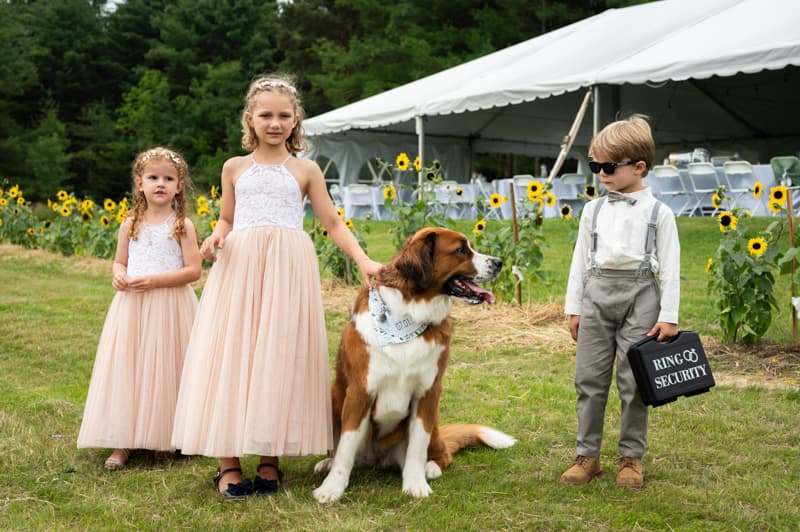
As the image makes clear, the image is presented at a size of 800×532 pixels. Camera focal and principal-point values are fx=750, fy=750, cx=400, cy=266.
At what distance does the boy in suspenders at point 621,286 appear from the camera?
3381 mm

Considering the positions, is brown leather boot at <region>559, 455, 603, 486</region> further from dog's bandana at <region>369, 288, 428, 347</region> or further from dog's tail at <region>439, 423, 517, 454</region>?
dog's bandana at <region>369, 288, 428, 347</region>

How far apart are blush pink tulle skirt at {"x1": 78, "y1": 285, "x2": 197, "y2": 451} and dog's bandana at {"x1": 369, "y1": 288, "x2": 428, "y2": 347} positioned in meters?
1.26

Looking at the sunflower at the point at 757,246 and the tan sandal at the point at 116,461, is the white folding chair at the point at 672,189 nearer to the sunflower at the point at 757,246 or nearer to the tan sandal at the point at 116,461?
the sunflower at the point at 757,246

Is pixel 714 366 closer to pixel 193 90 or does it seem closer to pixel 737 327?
pixel 737 327

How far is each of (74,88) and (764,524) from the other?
45.0 metres

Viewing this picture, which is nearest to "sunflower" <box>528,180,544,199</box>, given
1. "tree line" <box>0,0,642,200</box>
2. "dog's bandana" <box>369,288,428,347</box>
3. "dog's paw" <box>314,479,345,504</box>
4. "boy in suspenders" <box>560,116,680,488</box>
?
"boy in suspenders" <box>560,116,680,488</box>

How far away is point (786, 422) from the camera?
14.1 ft

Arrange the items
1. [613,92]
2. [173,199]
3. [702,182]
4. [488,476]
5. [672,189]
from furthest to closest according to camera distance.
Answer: [613,92]
[672,189]
[702,182]
[173,199]
[488,476]

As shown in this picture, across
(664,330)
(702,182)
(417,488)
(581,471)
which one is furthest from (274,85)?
(702,182)

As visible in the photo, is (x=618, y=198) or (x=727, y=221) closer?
(x=618, y=198)

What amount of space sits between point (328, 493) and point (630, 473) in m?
1.40

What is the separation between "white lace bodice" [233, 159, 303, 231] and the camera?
11.6 feet

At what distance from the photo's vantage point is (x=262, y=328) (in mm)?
3453

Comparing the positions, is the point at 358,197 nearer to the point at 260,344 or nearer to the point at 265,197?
the point at 265,197
